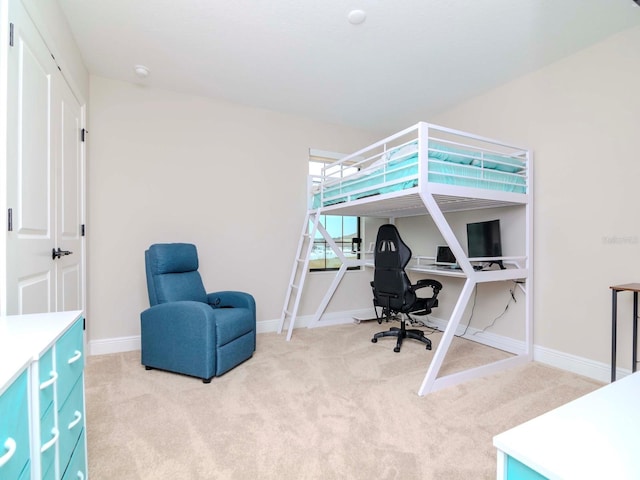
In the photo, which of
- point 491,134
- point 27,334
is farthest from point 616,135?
point 27,334

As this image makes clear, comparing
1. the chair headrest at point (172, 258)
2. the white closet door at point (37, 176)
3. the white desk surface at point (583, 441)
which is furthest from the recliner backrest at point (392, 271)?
the white closet door at point (37, 176)

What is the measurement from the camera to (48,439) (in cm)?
86

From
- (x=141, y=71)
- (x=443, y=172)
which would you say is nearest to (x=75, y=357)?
(x=443, y=172)

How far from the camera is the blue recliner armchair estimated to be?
7.75ft

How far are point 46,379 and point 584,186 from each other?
11.2 ft

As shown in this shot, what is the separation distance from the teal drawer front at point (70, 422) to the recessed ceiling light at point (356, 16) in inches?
99.7

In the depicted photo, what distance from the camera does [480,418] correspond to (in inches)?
73.3

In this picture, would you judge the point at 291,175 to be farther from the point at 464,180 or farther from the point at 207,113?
the point at 464,180

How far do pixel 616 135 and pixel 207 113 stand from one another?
3.62 metres

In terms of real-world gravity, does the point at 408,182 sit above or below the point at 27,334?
above

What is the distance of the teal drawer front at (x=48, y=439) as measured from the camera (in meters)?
0.82

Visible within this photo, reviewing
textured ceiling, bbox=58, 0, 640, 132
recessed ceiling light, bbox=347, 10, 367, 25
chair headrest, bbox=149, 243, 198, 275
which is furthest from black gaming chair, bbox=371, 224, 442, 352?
chair headrest, bbox=149, 243, 198, 275

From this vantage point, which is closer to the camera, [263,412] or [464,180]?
[263,412]

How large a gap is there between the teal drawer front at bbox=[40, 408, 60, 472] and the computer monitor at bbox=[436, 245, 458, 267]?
130 inches
